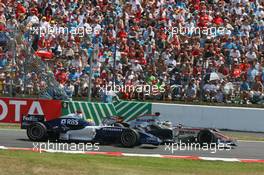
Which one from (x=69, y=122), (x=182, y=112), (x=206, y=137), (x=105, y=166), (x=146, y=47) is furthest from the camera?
(x=146, y=47)

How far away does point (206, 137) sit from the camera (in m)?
16.6

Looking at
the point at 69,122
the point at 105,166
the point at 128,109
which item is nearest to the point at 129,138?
the point at 69,122

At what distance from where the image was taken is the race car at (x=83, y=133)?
16.0 meters

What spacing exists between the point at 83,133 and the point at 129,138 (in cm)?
115

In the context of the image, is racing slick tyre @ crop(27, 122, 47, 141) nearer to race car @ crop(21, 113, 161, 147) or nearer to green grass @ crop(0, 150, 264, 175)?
race car @ crop(21, 113, 161, 147)

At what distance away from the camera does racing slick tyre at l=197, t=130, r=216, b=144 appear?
16.5 m

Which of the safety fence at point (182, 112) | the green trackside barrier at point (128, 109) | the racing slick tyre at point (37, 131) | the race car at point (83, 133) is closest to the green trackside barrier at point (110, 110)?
the green trackside barrier at point (128, 109)

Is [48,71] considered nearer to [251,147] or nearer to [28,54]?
[28,54]

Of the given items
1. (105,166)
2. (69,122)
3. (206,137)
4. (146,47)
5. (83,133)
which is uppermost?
(146,47)

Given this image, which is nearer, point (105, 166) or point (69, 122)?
point (105, 166)

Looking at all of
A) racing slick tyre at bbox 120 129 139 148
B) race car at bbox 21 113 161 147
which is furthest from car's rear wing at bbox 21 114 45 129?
racing slick tyre at bbox 120 129 139 148

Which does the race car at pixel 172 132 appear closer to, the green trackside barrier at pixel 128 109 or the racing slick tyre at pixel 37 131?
the racing slick tyre at pixel 37 131

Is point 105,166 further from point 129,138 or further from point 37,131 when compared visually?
point 37,131

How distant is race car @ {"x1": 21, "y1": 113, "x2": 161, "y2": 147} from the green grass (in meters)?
1.63
